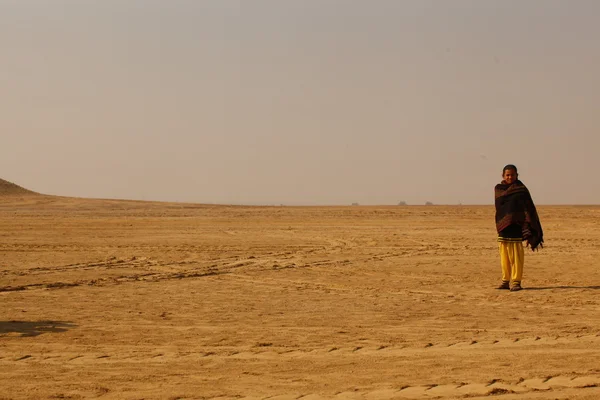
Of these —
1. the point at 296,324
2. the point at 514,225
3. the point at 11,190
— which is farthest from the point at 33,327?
the point at 11,190

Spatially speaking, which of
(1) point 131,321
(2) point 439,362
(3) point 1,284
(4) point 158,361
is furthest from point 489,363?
(3) point 1,284

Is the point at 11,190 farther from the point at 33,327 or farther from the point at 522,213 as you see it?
the point at 33,327

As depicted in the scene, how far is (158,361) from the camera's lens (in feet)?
25.7

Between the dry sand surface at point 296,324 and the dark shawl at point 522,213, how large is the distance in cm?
82

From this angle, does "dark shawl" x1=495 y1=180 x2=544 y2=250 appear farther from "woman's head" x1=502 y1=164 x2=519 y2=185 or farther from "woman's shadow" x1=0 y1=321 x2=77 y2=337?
"woman's shadow" x1=0 y1=321 x2=77 y2=337

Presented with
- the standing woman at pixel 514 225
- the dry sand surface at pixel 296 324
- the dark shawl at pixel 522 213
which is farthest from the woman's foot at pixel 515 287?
the dark shawl at pixel 522 213

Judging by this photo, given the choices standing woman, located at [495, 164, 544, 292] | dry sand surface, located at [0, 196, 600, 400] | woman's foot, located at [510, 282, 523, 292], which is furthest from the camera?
standing woman, located at [495, 164, 544, 292]

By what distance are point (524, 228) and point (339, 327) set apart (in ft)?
17.0

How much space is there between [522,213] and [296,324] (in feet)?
17.5

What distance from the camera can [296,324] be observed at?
995 cm

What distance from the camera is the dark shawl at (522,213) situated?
13.8 meters

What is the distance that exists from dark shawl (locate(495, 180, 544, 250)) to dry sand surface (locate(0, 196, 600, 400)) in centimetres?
82

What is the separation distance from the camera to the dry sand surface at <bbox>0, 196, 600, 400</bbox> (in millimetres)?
6965

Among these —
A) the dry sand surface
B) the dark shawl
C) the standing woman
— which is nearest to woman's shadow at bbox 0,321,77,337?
the dry sand surface
